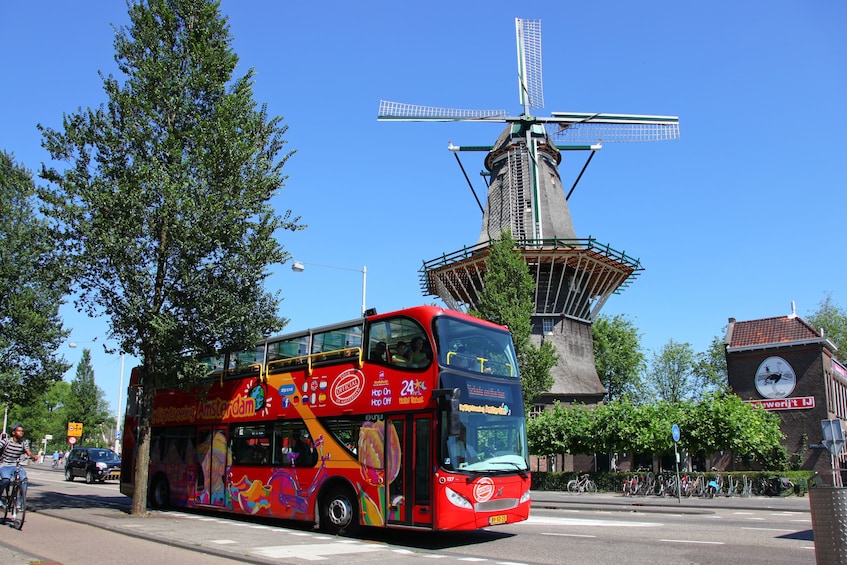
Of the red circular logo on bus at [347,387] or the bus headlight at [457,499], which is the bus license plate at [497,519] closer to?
the bus headlight at [457,499]

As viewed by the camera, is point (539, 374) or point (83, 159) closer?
point (83, 159)

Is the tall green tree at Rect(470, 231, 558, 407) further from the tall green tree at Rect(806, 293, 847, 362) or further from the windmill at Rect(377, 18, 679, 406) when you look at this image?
the tall green tree at Rect(806, 293, 847, 362)

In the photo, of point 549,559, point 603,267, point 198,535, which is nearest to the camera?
point 549,559

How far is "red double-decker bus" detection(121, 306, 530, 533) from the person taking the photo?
1136 centimetres

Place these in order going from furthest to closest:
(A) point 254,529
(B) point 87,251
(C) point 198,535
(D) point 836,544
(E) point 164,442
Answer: (E) point 164,442 → (B) point 87,251 → (A) point 254,529 → (C) point 198,535 → (D) point 836,544

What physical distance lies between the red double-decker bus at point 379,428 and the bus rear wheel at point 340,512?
0.11 ft

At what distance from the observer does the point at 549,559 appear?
10.1 metres

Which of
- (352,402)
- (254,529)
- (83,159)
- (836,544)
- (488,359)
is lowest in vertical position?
(254,529)

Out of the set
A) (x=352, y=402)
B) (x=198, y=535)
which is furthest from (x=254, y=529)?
(x=352, y=402)

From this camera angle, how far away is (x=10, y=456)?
13.2 metres

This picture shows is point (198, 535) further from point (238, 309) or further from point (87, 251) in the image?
point (87, 251)

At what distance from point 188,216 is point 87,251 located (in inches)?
98.7

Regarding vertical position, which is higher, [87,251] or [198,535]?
[87,251]

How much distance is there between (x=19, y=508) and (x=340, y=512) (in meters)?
6.27
